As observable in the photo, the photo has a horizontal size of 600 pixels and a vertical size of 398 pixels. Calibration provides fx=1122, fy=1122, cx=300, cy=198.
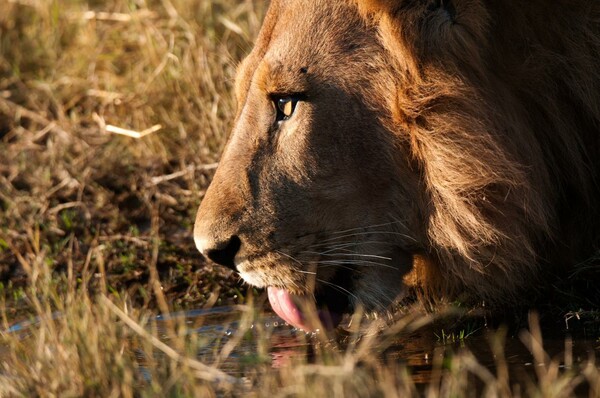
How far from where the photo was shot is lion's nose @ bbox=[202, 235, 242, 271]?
3.71 metres

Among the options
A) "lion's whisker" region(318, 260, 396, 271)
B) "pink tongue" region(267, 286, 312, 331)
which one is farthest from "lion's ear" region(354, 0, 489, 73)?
"pink tongue" region(267, 286, 312, 331)

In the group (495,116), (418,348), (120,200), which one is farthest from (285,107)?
(120,200)

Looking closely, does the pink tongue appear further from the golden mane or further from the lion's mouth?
the golden mane

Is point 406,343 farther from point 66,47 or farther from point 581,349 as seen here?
point 66,47

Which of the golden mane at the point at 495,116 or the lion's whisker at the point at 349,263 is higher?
the golden mane at the point at 495,116

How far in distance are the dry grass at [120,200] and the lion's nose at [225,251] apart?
20 cm

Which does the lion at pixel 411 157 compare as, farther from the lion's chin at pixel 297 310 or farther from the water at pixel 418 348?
the water at pixel 418 348

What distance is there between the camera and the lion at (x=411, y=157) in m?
3.53

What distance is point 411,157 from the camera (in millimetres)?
3639

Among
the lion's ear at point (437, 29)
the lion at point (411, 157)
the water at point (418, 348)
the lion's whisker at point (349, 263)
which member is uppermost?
the lion's ear at point (437, 29)

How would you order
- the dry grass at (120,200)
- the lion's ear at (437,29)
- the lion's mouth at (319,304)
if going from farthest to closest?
the lion's mouth at (319,304) → the lion's ear at (437,29) → the dry grass at (120,200)

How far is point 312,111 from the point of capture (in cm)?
372

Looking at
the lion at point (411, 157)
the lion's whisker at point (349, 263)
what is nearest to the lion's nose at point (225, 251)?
the lion at point (411, 157)

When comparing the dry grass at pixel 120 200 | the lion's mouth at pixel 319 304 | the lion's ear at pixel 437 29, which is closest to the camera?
the dry grass at pixel 120 200
